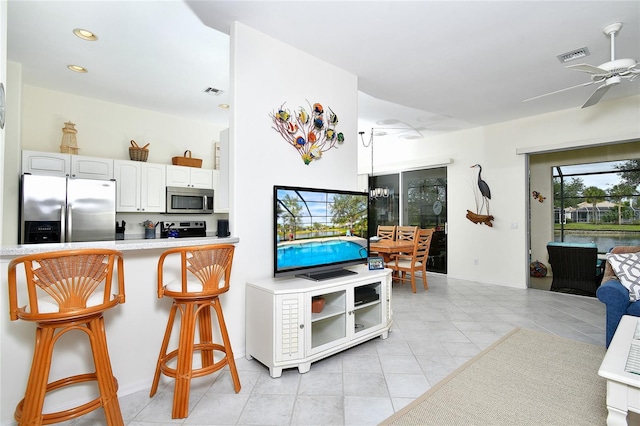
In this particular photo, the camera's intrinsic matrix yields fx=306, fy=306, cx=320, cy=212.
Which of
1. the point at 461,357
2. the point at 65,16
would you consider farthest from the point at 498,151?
the point at 65,16

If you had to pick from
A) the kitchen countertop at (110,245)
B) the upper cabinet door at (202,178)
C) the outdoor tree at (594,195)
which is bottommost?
the kitchen countertop at (110,245)

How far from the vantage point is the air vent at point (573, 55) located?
2.94 metres

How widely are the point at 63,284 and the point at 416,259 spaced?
437 centimetres

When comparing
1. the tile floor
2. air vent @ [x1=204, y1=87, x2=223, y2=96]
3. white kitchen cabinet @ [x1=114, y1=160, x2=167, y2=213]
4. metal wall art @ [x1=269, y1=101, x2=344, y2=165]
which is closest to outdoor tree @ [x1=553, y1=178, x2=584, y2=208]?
the tile floor

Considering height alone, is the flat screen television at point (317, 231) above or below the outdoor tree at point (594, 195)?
below

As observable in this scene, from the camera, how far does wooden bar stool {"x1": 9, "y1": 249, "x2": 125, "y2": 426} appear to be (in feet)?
4.56

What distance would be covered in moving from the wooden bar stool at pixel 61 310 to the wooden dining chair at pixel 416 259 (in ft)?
12.9

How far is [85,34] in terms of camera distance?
267 centimetres

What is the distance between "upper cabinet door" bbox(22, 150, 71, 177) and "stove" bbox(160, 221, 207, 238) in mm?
1384

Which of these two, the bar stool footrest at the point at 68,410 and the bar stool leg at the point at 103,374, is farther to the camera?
the bar stool leg at the point at 103,374

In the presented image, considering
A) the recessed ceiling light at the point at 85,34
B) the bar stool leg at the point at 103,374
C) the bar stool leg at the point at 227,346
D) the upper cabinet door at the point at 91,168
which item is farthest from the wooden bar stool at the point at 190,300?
the upper cabinet door at the point at 91,168

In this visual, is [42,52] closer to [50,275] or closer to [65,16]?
[65,16]

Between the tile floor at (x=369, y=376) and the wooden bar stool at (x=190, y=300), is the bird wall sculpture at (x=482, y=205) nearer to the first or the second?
the tile floor at (x=369, y=376)

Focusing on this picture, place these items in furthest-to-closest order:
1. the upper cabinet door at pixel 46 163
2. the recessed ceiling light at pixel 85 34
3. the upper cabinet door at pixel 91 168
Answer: the upper cabinet door at pixel 91 168 < the upper cabinet door at pixel 46 163 < the recessed ceiling light at pixel 85 34
